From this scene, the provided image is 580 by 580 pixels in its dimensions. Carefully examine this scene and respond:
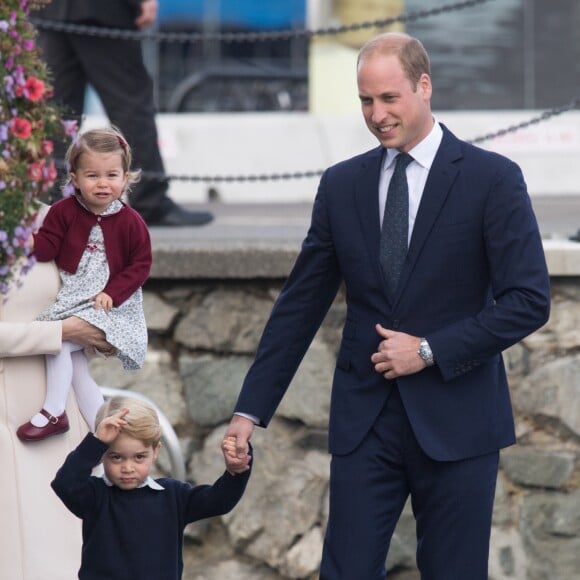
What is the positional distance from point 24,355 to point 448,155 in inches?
44.6

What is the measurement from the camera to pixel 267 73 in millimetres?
12852

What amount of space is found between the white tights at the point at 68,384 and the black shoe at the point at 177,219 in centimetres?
242

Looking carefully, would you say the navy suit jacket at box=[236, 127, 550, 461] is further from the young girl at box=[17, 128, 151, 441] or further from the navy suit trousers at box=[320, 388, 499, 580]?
the young girl at box=[17, 128, 151, 441]

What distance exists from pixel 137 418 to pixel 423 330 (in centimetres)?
70

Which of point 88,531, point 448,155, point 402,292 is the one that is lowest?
point 88,531

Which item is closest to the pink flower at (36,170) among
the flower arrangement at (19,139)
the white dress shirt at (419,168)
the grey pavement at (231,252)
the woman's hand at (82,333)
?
the flower arrangement at (19,139)

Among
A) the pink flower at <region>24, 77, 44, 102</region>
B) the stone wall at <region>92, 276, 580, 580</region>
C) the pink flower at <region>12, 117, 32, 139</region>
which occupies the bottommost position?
the stone wall at <region>92, 276, 580, 580</region>

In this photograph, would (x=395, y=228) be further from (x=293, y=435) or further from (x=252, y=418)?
(x=293, y=435)

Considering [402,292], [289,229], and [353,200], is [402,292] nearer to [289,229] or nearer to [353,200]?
[353,200]

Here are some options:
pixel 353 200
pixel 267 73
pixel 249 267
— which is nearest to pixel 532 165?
pixel 267 73

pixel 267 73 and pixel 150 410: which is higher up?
pixel 267 73

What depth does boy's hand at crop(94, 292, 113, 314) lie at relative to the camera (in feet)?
12.9

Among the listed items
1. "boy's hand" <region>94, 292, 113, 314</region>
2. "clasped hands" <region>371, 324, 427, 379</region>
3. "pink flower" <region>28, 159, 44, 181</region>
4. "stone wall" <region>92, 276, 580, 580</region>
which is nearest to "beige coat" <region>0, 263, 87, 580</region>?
"boy's hand" <region>94, 292, 113, 314</region>

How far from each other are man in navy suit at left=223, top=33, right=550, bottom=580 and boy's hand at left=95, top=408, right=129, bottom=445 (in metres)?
0.34
